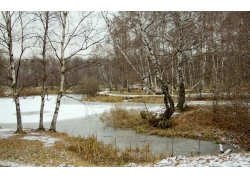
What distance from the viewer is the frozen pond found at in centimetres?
572

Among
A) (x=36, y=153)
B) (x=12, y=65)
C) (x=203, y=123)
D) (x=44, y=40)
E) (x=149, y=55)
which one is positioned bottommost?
(x=36, y=153)

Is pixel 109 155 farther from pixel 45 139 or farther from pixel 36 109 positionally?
pixel 36 109

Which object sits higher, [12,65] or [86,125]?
[12,65]

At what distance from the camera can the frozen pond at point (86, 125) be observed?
5723 millimetres

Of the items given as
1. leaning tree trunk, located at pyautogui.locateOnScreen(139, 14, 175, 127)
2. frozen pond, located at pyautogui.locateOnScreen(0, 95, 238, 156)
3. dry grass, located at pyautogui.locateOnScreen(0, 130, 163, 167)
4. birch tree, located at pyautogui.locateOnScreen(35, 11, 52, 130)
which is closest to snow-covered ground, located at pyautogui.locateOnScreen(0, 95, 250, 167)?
frozen pond, located at pyautogui.locateOnScreen(0, 95, 238, 156)

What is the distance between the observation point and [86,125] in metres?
8.12

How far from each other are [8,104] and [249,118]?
6632 mm

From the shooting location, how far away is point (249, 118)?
19.0ft

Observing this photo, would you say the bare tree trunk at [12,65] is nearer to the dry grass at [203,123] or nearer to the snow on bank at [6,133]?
the snow on bank at [6,133]

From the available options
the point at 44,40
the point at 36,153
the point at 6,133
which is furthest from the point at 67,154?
the point at 44,40

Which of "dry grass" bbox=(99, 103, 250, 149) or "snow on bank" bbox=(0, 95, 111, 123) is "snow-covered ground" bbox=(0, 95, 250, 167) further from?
"dry grass" bbox=(99, 103, 250, 149)

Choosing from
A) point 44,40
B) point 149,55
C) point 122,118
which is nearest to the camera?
point 44,40
